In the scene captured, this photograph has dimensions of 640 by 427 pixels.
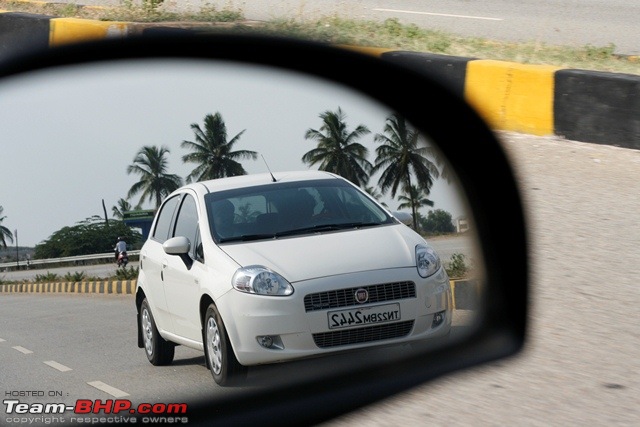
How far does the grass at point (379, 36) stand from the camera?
8.73 meters

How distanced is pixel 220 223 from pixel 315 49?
890 mm

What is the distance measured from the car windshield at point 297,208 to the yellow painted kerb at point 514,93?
5.36 metres

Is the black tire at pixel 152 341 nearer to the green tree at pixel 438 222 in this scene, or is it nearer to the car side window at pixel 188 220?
the car side window at pixel 188 220

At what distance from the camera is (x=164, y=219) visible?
210 centimetres

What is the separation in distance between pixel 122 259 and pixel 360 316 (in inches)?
18.8

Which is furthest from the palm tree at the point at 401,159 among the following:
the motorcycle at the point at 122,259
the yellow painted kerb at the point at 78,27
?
the yellow painted kerb at the point at 78,27

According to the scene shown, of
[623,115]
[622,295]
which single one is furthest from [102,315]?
[623,115]

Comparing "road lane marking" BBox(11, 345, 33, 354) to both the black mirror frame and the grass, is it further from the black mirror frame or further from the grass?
the grass

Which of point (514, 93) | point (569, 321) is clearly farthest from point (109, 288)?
point (514, 93)

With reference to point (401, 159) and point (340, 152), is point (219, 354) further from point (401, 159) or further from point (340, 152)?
point (401, 159)

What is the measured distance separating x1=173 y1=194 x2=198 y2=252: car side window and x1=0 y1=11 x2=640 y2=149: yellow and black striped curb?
433 centimetres

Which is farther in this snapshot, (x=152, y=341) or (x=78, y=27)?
(x=78, y=27)

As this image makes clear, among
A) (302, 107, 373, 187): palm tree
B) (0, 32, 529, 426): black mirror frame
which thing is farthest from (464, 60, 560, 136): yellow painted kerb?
(302, 107, 373, 187): palm tree

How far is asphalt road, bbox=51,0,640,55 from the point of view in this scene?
38.8ft
